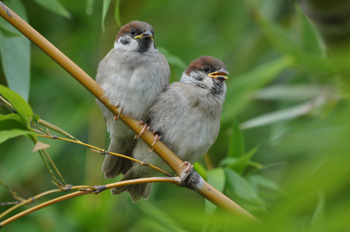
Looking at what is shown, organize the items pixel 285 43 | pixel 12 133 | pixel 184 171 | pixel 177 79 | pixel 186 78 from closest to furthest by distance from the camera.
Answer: pixel 12 133 < pixel 184 171 < pixel 186 78 < pixel 177 79 < pixel 285 43

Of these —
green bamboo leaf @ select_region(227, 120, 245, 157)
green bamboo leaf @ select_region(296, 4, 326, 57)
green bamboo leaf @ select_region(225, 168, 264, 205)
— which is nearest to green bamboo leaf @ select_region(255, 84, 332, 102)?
green bamboo leaf @ select_region(296, 4, 326, 57)

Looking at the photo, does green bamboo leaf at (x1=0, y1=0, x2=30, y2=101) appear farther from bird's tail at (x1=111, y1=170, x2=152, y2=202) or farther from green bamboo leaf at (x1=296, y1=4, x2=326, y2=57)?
green bamboo leaf at (x1=296, y1=4, x2=326, y2=57)

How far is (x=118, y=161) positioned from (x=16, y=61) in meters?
0.64

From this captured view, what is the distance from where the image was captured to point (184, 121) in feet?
6.66

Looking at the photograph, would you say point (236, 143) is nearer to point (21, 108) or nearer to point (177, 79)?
point (177, 79)

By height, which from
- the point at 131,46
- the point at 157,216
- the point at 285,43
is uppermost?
the point at 285,43

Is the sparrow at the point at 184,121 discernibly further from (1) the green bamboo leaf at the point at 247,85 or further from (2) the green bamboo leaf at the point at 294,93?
(2) the green bamboo leaf at the point at 294,93

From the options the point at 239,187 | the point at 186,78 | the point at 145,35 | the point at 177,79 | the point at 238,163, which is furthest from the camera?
the point at 177,79

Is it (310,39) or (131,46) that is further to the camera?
(310,39)

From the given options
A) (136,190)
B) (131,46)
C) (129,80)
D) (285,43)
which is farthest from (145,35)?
(285,43)

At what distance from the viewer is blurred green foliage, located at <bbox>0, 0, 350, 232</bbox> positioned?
2.01 meters

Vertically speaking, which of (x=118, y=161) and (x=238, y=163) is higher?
(x=238, y=163)

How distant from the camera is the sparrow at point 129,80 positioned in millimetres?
1956

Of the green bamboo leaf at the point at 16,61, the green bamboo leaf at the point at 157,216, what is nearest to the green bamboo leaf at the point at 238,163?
the green bamboo leaf at the point at 157,216
